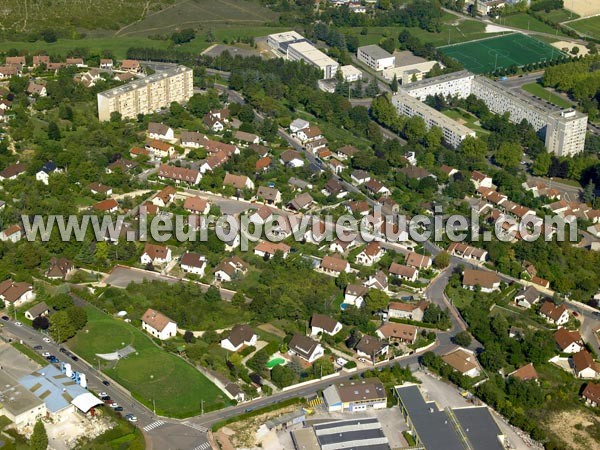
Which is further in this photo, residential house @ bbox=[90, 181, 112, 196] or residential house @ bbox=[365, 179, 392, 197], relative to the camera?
residential house @ bbox=[365, 179, 392, 197]

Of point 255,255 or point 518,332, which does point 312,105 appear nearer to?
point 255,255

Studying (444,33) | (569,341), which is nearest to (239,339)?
(569,341)

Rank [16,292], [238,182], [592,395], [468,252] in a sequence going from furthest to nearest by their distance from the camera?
[238,182]
[468,252]
[16,292]
[592,395]

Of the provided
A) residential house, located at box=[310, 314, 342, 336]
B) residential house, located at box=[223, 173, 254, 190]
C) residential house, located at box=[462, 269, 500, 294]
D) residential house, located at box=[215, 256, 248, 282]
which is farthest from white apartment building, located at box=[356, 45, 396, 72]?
residential house, located at box=[310, 314, 342, 336]

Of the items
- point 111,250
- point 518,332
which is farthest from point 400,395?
point 111,250

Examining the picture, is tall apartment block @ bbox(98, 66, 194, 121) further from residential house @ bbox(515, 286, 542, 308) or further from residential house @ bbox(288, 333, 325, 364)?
residential house @ bbox(515, 286, 542, 308)

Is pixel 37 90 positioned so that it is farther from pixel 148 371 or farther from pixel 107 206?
pixel 148 371
